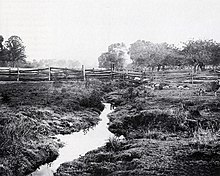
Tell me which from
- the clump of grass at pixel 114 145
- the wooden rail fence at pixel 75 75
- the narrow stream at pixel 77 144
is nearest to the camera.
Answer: the narrow stream at pixel 77 144

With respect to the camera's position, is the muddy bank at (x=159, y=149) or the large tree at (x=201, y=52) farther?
the large tree at (x=201, y=52)

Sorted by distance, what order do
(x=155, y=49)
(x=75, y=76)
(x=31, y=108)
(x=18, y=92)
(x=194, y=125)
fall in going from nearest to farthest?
(x=194, y=125), (x=31, y=108), (x=18, y=92), (x=75, y=76), (x=155, y=49)

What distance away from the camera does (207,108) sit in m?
11.6

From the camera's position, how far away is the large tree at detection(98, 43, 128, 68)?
212 ft

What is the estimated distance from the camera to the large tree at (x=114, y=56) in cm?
6462

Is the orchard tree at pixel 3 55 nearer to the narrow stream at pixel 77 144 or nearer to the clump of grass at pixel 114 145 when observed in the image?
the narrow stream at pixel 77 144

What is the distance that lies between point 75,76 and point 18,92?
953 cm

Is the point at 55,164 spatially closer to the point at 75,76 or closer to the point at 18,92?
the point at 18,92

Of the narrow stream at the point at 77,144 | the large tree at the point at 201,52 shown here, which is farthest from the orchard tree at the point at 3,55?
the narrow stream at the point at 77,144

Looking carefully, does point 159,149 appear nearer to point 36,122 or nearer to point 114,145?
point 114,145

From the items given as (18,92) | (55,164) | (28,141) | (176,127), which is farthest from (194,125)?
(18,92)

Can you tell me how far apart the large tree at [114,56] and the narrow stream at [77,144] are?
4994cm

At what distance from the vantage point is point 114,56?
65.9 metres

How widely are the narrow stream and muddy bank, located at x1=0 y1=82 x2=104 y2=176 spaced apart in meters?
0.25
